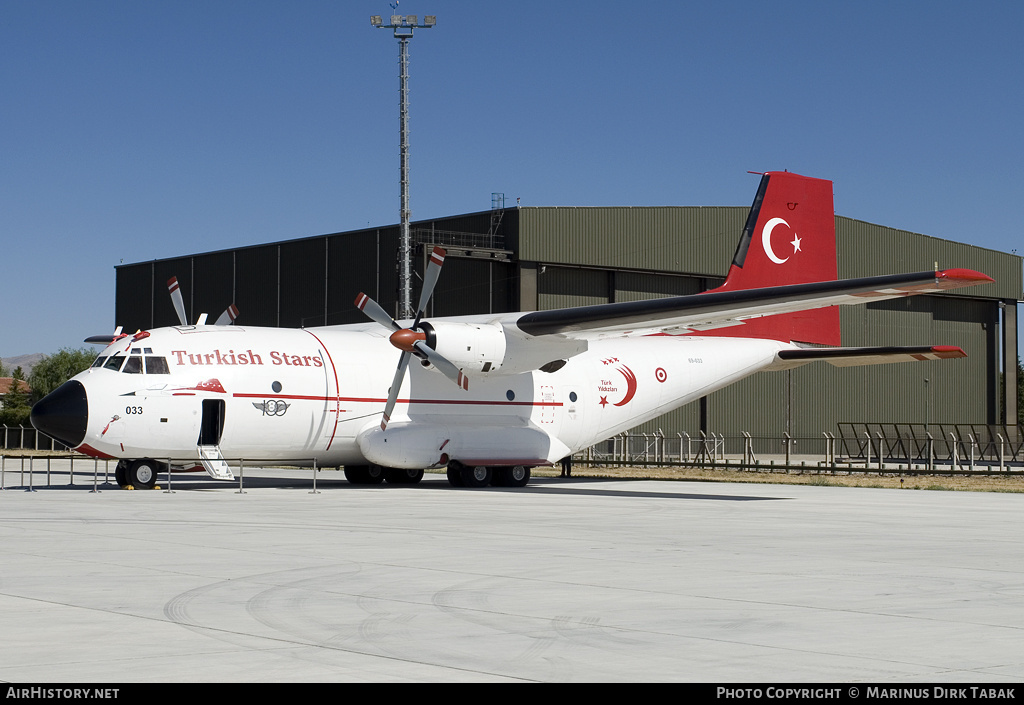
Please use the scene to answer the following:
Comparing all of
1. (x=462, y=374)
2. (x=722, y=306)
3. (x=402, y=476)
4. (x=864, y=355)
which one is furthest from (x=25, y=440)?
(x=722, y=306)

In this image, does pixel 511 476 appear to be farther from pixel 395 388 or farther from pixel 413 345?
pixel 413 345

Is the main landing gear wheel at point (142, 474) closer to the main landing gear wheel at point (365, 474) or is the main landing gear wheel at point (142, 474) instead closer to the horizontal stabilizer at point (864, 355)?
the main landing gear wheel at point (365, 474)

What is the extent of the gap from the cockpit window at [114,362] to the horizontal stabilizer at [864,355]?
16488 millimetres

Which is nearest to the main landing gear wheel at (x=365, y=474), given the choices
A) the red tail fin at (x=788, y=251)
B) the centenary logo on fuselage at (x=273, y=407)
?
the centenary logo on fuselage at (x=273, y=407)

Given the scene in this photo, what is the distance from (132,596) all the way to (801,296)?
1579cm

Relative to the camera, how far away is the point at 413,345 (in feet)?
80.5

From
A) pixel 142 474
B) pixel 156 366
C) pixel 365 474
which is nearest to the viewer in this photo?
pixel 156 366

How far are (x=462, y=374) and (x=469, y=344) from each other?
0.80 meters

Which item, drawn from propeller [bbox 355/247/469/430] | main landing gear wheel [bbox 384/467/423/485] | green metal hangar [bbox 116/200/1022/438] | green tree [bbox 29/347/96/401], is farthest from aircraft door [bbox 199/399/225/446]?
green tree [bbox 29/347/96/401]

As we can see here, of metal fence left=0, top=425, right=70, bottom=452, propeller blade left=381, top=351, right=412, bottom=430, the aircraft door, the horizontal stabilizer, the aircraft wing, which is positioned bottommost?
metal fence left=0, top=425, right=70, bottom=452

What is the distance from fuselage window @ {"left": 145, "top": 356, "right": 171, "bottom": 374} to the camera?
933 inches

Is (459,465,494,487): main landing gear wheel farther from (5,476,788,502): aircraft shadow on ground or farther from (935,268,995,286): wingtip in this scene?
(935,268,995,286): wingtip

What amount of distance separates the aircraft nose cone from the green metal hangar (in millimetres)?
24436

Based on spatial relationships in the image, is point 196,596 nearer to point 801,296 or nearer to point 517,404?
point 801,296
